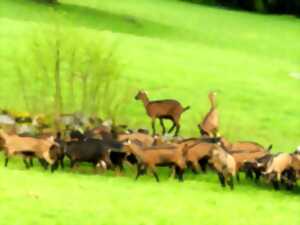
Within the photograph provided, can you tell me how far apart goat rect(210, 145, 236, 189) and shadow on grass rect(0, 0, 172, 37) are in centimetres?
1743

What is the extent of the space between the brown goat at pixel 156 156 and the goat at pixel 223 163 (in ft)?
1.86

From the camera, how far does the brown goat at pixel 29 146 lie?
16.2 meters

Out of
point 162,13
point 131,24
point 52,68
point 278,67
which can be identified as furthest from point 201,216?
point 162,13

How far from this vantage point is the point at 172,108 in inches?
771

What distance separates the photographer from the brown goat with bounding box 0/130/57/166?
16.2 m

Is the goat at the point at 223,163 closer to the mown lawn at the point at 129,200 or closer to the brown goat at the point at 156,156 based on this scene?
the mown lawn at the point at 129,200

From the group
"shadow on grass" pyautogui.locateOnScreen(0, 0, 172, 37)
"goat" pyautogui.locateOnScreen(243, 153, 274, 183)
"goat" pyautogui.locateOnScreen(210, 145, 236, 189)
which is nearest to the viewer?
"goat" pyautogui.locateOnScreen(210, 145, 236, 189)

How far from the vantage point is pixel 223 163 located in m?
16.0

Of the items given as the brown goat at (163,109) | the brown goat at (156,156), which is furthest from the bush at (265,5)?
the brown goat at (156,156)

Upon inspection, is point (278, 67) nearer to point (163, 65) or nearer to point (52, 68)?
point (163, 65)

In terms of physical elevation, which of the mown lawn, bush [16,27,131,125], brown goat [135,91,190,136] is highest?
bush [16,27,131,125]

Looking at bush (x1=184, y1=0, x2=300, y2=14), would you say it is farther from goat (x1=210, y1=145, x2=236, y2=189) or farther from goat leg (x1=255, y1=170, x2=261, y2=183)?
goat (x1=210, y1=145, x2=236, y2=189)

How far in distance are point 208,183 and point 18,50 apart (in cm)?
998

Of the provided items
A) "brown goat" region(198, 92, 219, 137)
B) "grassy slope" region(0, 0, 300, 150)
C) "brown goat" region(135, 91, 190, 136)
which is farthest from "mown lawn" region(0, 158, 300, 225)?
"grassy slope" region(0, 0, 300, 150)
